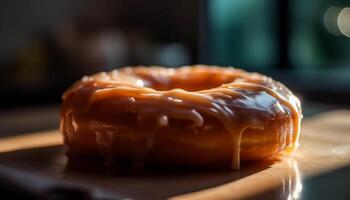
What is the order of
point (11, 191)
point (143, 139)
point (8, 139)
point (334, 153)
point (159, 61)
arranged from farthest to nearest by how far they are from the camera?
point (159, 61) → point (8, 139) → point (334, 153) → point (143, 139) → point (11, 191)

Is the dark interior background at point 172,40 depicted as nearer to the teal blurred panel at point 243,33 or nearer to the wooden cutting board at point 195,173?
the teal blurred panel at point 243,33

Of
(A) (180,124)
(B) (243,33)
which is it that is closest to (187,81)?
(A) (180,124)

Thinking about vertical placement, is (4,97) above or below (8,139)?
below

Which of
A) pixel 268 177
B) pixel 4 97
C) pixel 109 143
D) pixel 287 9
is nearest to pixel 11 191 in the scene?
pixel 109 143

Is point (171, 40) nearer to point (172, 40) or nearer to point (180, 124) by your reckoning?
point (172, 40)

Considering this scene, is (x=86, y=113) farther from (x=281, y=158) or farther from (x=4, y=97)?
(x=4, y=97)

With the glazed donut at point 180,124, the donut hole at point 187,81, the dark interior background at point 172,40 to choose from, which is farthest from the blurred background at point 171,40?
the glazed donut at point 180,124
